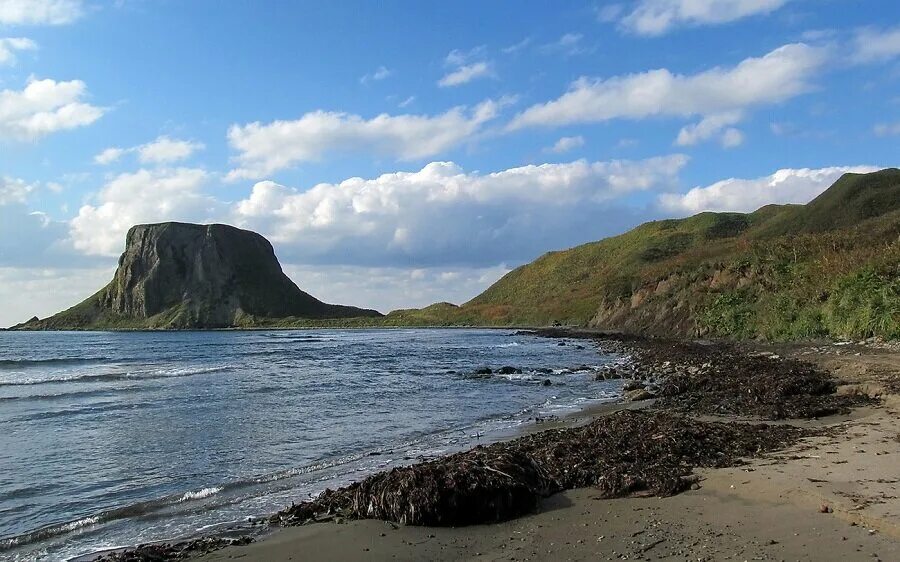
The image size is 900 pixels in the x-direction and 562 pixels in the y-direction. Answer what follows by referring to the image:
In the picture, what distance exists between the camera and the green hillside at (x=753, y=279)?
1073 inches

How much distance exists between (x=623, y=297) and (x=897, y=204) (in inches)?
1204

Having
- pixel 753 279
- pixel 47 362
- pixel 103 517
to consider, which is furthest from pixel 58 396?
pixel 753 279

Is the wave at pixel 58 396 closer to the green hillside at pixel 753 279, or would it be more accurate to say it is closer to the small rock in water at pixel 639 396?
the small rock in water at pixel 639 396

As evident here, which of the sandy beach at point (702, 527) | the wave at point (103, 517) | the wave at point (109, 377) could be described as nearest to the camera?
the sandy beach at point (702, 527)

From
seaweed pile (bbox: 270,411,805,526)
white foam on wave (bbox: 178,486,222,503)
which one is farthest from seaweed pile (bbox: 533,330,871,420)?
white foam on wave (bbox: 178,486,222,503)

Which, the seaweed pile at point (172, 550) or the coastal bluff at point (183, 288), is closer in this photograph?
the seaweed pile at point (172, 550)

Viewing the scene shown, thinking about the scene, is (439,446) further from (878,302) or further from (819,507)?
(878,302)

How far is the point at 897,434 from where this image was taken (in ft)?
31.9

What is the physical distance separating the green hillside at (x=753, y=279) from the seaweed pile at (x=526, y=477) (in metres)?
16.0

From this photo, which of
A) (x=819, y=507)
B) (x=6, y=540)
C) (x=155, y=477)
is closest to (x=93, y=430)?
(x=155, y=477)

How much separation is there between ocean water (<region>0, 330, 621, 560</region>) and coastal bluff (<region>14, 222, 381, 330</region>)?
145 m

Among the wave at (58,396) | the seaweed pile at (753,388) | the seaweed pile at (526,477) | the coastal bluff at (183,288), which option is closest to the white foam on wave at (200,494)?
the seaweed pile at (526,477)

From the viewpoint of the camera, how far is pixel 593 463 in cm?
934

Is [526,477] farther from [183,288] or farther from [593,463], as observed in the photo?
[183,288]
